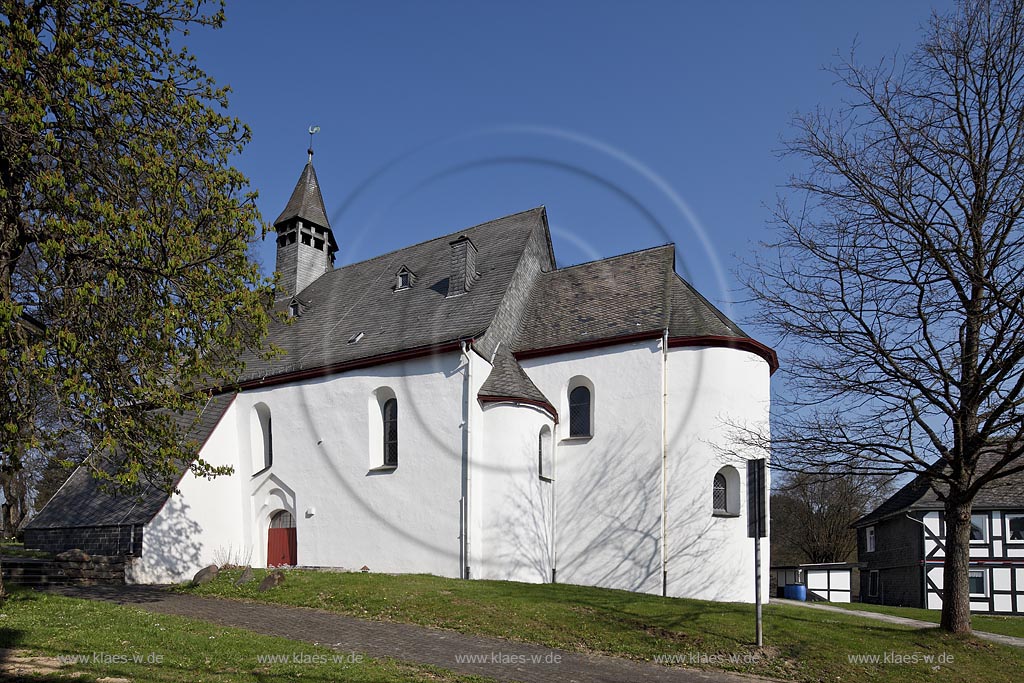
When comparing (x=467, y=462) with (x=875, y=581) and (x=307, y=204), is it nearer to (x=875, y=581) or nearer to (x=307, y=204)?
(x=307, y=204)

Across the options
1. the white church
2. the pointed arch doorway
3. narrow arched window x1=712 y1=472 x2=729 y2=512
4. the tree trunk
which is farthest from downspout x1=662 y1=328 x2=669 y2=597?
the pointed arch doorway

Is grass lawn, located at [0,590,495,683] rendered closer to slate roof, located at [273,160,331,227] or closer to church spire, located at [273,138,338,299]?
church spire, located at [273,138,338,299]

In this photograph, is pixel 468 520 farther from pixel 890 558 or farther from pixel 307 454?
pixel 890 558

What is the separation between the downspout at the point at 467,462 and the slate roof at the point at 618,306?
2.67m

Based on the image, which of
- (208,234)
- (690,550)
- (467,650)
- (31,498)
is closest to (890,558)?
(690,550)

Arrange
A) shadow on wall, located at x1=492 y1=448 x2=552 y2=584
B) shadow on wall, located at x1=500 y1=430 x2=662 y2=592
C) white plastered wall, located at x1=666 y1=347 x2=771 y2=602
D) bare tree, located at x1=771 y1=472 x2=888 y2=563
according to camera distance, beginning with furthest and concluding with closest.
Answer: bare tree, located at x1=771 y1=472 x2=888 y2=563
shadow on wall, located at x1=500 y1=430 x2=662 y2=592
shadow on wall, located at x1=492 y1=448 x2=552 y2=584
white plastered wall, located at x1=666 y1=347 x2=771 y2=602

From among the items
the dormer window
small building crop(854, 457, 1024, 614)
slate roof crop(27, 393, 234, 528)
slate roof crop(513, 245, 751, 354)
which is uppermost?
the dormer window

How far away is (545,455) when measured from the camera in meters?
22.9

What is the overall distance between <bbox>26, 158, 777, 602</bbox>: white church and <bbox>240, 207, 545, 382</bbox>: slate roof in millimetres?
119

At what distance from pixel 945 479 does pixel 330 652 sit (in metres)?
11.5

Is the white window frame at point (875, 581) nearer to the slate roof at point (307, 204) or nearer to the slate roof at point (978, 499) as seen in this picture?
the slate roof at point (978, 499)

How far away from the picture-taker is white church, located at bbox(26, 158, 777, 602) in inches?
835

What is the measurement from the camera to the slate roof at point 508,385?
2172 cm

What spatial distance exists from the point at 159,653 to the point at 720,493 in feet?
52.5
